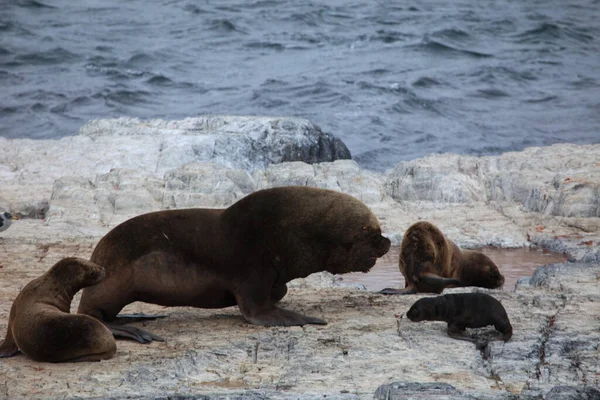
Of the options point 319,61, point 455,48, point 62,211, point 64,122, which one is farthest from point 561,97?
point 62,211

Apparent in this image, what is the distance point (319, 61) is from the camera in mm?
28938

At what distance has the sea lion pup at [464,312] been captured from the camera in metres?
6.54

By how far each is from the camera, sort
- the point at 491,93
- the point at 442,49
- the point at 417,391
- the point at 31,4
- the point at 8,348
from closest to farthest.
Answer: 1. the point at 417,391
2. the point at 8,348
3. the point at 491,93
4. the point at 442,49
5. the point at 31,4

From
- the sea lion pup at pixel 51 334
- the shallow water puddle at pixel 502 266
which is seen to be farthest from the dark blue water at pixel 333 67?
the sea lion pup at pixel 51 334

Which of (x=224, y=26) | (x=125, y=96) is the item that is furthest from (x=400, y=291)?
(x=224, y=26)

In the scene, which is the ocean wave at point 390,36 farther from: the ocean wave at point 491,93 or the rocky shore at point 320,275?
the rocky shore at point 320,275

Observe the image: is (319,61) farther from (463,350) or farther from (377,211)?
(463,350)

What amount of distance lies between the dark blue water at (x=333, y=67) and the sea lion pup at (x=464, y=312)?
13.4 m

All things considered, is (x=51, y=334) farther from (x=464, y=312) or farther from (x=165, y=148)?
(x=165, y=148)

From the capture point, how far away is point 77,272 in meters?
Result: 6.80

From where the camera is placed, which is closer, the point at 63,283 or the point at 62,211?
the point at 63,283

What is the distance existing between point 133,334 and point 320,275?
304 cm

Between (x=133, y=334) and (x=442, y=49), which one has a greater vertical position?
(x=133, y=334)

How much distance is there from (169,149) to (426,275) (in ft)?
24.9
